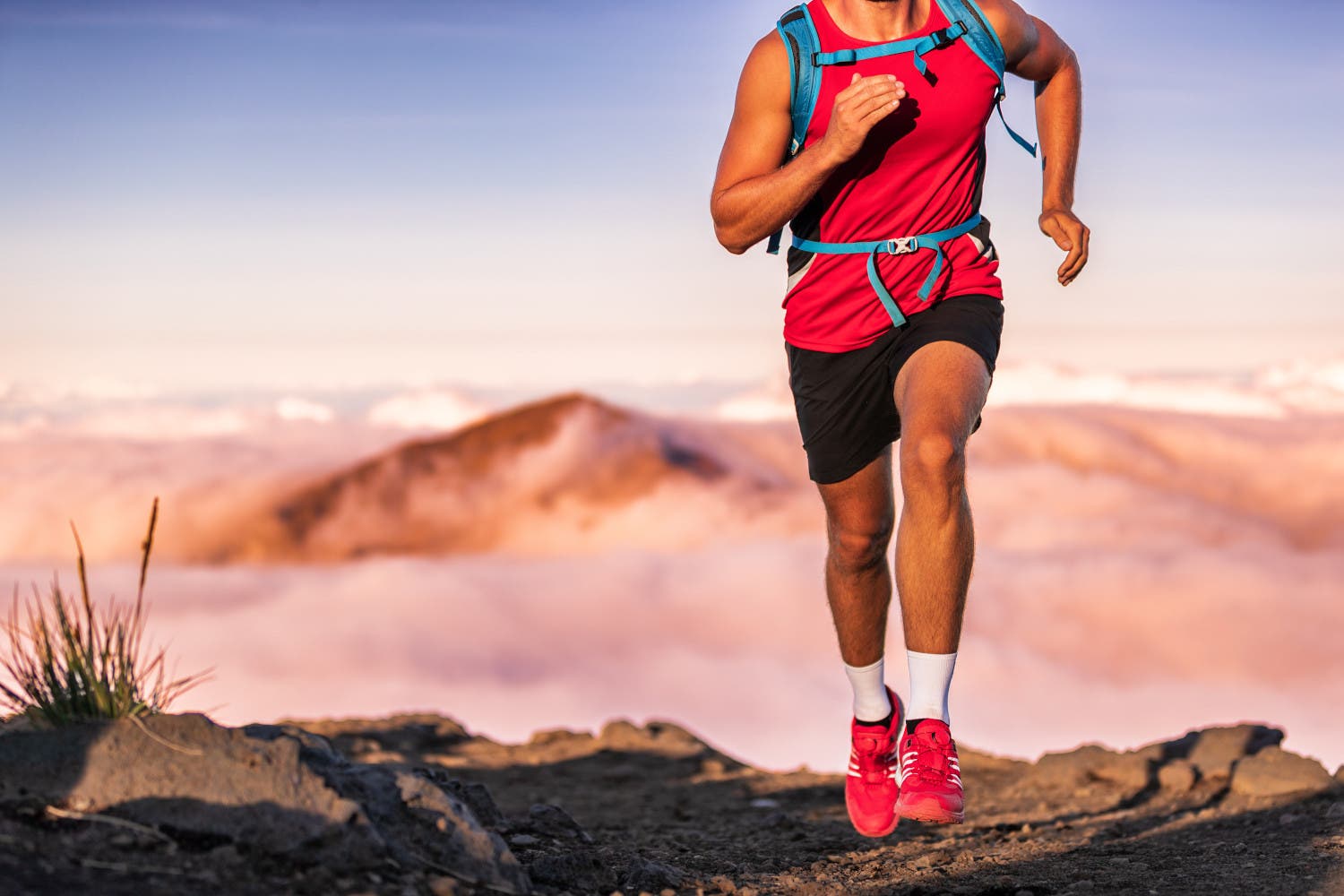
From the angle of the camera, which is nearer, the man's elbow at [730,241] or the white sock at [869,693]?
the man's elbow at [730,241]

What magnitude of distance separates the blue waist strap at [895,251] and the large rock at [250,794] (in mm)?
2173

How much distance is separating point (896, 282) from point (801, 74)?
76 cm

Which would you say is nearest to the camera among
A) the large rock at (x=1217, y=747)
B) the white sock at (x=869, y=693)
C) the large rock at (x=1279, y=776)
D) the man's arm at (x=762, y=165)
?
the man's arm at (x=762, y=165)

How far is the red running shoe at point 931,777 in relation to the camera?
4.45 m

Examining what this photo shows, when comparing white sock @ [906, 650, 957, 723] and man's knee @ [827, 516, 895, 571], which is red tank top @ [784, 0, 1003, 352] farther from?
white sock @ [906, 650, 957, 723]

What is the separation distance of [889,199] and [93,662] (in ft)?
9.49

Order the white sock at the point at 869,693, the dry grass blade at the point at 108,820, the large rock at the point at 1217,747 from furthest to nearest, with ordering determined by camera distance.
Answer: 1. the large rock at the point at 1217,747
2. the white sock at the point at 869,693
3. the dry grass blade at the point at 108,820

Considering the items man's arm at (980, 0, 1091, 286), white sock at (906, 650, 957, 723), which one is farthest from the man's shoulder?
white sock at (906, 650, 957, 723)

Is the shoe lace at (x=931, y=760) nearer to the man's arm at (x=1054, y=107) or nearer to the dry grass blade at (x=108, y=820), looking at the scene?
the man's arm at (x=1054, y=107)

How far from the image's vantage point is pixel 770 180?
4492mm

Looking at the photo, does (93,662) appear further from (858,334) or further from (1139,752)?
(1139,752)

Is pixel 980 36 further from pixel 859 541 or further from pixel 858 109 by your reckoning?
pixel 859 541

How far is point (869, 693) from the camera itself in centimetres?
546

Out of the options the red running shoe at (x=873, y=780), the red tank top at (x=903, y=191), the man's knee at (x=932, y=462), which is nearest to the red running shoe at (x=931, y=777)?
the red running shoe at (x=873, y=780)
